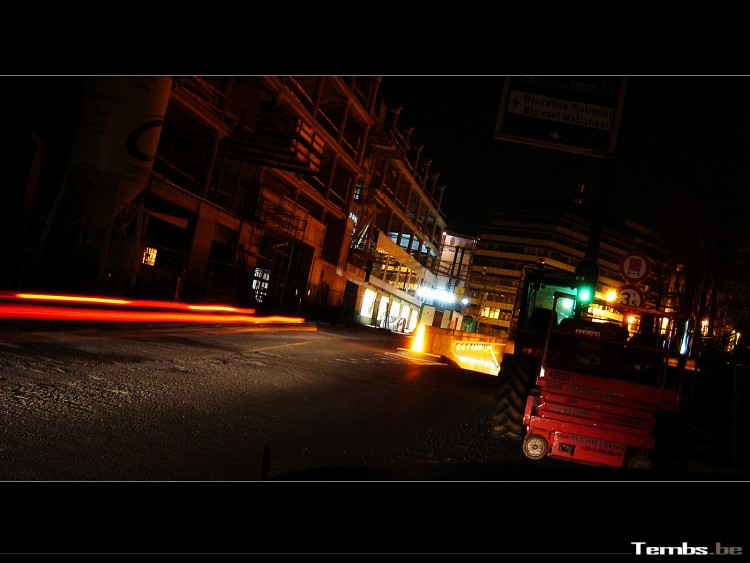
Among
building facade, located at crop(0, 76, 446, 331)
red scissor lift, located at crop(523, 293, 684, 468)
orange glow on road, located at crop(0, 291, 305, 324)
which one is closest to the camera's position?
red scissor lift, located at crop(523, 293, 684, 468)

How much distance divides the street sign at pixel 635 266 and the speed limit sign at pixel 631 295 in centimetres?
19

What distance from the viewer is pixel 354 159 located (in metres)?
49.2

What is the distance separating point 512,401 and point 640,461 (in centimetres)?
184

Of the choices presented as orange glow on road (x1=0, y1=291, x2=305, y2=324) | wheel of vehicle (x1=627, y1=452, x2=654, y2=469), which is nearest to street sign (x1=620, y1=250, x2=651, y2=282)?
wheel of vehicle (x1=627, y1=452, x2=654, y2=469)

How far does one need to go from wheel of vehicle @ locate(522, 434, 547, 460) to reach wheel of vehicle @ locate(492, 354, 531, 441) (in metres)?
0.65

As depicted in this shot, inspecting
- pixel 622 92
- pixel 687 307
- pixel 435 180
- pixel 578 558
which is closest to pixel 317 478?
pixel 578 558

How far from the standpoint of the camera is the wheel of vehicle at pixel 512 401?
9125 millimetres

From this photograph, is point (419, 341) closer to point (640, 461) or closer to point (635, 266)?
point (635, 266)

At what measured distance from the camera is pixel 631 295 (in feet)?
34.9

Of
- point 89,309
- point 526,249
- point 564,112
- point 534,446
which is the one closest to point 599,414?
point 534,446

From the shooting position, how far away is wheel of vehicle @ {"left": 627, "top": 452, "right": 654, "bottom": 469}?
8.16 m

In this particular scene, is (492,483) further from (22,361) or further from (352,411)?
(22,361)

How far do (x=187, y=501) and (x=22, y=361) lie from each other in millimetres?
6047

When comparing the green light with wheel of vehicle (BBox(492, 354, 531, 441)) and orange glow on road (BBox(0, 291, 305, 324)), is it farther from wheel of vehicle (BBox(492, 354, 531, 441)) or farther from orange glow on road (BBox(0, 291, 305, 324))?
orange glow on road (BBox(0, 291, 305, 324))
